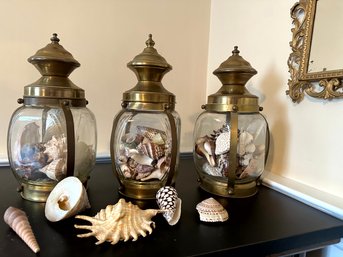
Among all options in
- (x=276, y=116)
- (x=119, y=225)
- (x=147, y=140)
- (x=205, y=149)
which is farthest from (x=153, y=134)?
(x=276, y=116)

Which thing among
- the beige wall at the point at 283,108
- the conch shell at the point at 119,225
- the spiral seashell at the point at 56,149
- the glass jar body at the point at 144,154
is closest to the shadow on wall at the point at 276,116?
the beige wall at the point at 283,108

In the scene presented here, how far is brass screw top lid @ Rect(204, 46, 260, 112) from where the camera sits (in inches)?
26.1

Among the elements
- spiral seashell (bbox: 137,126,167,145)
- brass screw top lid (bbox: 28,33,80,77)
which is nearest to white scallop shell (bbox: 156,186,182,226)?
spiral seashell (bbox: 137,126,167,145)

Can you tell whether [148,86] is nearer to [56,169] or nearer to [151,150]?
[151,150]

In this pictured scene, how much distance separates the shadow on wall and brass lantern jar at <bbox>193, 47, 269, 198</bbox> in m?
0.10

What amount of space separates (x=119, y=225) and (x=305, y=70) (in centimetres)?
61

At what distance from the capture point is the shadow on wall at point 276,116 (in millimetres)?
804

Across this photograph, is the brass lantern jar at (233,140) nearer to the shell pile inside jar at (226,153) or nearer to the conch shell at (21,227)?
the shell pile inside jar at (226,153)

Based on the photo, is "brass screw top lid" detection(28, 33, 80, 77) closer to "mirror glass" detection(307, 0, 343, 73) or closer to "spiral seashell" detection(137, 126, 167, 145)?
"spiral seashell" detection(137, 126, 167, 145)

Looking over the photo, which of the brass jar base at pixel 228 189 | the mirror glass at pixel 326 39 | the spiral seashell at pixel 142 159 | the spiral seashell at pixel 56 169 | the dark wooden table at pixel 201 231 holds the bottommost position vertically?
the dark wooden table at pixel 201 231

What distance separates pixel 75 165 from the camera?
2.12 feet

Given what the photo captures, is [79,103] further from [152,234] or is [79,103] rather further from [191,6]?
[191,6]

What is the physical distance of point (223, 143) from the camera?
659 mm

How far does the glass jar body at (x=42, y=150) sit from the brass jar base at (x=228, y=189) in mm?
327
